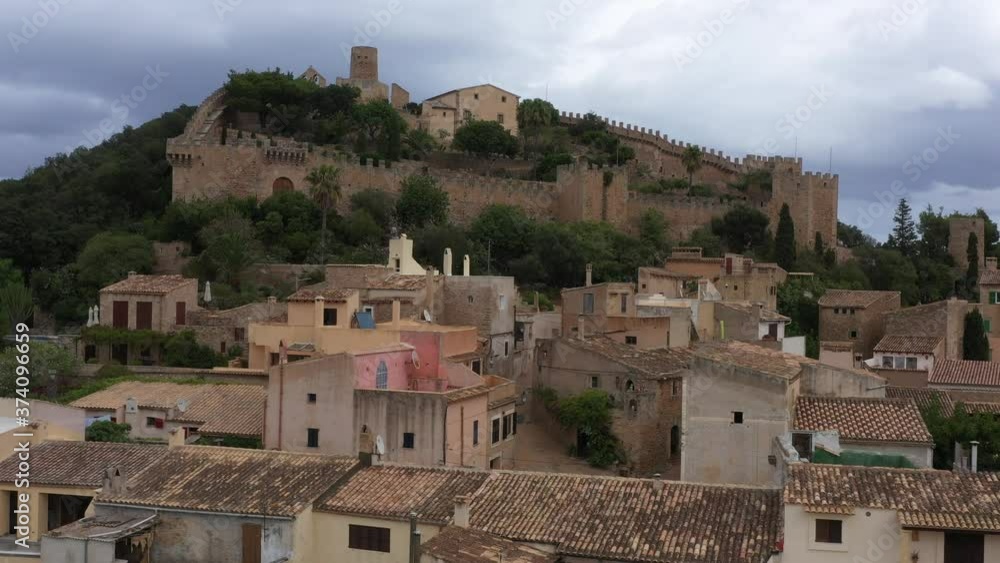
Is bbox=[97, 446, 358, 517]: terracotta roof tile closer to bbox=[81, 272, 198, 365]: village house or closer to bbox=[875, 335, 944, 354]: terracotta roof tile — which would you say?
bbox=[81, 272, 198, 365]: village house

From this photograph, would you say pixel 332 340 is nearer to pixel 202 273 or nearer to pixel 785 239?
pixel 202 273

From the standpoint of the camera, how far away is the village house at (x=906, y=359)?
33375 millimetres

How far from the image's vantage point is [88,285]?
43.4m

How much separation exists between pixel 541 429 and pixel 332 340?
5292 mm

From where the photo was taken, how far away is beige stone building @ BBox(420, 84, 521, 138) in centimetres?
7125

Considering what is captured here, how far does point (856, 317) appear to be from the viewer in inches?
1697

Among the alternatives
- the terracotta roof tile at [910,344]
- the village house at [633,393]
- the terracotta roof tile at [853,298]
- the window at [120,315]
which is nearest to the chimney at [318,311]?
the village house at [633,393]

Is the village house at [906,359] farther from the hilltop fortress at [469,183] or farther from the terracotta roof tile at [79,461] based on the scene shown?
the hilltop fortress at [469,183]

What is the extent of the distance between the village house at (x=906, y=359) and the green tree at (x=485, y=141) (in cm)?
3336

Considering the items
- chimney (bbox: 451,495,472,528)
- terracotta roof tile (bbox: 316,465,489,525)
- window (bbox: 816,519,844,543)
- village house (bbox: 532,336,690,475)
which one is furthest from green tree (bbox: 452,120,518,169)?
window (bbox: 816,519,844,543)

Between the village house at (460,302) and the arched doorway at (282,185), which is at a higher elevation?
the arched doorway at (282,185)

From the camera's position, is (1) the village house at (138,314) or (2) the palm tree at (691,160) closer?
(1) the village house at (138,314)

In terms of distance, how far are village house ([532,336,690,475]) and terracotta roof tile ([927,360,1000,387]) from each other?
760 centimetres

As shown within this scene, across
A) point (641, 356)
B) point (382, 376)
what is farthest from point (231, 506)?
point (641, 356)
